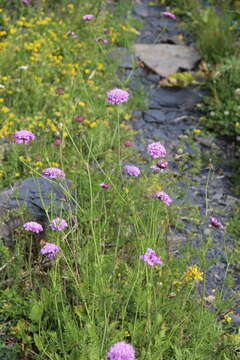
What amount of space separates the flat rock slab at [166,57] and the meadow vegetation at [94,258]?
2.93ft

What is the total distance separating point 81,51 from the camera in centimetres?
510

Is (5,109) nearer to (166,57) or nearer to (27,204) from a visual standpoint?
(27,204)

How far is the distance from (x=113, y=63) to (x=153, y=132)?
3.02 feet

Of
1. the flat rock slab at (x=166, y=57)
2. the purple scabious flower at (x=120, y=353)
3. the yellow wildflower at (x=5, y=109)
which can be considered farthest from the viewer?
the flat rock slab at (x=166, y=57)

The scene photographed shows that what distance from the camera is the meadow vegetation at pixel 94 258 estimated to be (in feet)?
6.80

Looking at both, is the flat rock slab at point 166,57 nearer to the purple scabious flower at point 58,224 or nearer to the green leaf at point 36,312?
the purple scabious flower at point 58,224

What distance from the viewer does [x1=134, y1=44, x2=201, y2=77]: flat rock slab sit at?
222 inches

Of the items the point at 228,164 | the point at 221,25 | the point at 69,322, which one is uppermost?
the point at 69,322

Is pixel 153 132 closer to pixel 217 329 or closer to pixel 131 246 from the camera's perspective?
pixel 131 246

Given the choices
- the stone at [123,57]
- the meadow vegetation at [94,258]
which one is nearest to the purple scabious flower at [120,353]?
the meadow vegetation at [94,258]

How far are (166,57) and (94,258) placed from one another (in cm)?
381

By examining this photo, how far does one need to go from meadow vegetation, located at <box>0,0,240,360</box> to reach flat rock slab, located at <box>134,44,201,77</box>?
893 millimetres

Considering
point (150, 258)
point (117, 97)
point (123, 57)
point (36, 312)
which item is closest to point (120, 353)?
point (150, 258)

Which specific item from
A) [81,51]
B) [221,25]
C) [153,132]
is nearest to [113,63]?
[81,51]
